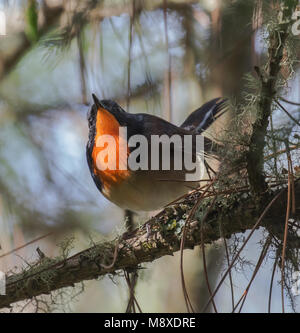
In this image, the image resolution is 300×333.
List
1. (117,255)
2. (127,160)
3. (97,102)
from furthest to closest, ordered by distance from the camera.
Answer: (97,102) < (127,160) < (117,255)

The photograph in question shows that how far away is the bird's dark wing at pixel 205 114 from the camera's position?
3523mm

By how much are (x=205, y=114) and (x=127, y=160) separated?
879 mm

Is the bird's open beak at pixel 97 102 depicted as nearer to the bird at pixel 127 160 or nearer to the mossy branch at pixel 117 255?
the bird at pixel 127 160

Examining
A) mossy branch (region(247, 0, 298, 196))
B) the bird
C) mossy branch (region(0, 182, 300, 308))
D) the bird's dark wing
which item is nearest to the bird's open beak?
the bird

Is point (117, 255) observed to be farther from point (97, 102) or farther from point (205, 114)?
point (205, 114)

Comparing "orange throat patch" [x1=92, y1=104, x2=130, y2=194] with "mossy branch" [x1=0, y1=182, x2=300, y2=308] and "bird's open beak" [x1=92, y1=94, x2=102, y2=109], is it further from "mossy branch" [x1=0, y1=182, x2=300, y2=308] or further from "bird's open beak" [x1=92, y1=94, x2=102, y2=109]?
"mossy branch" [x1=0, y1=182, x2=300, y2=308]

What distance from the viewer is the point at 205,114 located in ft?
11.6

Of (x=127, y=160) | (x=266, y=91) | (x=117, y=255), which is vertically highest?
(x=127, y=160)

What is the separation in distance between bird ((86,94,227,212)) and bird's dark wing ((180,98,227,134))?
0.31m

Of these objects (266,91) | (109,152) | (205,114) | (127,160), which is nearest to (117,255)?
(127,160)

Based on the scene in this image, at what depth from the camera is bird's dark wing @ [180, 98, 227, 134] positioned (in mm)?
3523

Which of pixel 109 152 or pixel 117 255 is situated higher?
pixel 109 152

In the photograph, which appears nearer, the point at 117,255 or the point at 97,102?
the point at 117,255

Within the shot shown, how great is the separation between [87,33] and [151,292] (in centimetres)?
259
